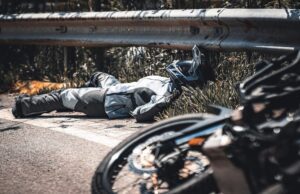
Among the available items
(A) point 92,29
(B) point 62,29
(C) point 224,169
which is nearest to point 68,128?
(A) point 92,29

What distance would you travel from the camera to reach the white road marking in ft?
14.0

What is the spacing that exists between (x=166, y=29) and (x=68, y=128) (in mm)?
2157

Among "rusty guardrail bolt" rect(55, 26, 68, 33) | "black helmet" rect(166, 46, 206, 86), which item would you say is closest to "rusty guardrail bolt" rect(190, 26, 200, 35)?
"black helmet" rect(166, 46, 206, 86)

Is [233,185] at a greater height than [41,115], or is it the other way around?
[233,185]

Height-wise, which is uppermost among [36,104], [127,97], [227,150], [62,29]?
[62,29]

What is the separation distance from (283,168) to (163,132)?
2.67ft

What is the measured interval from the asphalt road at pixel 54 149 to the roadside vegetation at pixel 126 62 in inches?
30.9

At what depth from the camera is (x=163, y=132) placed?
2562 mm

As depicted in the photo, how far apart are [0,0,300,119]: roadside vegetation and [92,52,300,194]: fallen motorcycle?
6.70 ft

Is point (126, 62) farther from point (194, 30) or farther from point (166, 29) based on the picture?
point (194, 30)

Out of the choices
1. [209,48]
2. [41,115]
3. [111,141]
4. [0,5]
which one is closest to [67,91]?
[41,115]

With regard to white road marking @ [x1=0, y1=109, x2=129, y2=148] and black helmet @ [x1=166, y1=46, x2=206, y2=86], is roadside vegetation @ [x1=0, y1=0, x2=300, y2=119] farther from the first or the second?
white road marking @ [x1=0, y1=109, x2=129, y2=148]

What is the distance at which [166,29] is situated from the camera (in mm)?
6199

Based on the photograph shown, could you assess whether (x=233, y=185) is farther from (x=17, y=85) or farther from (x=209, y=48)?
(x=17, y=85)
